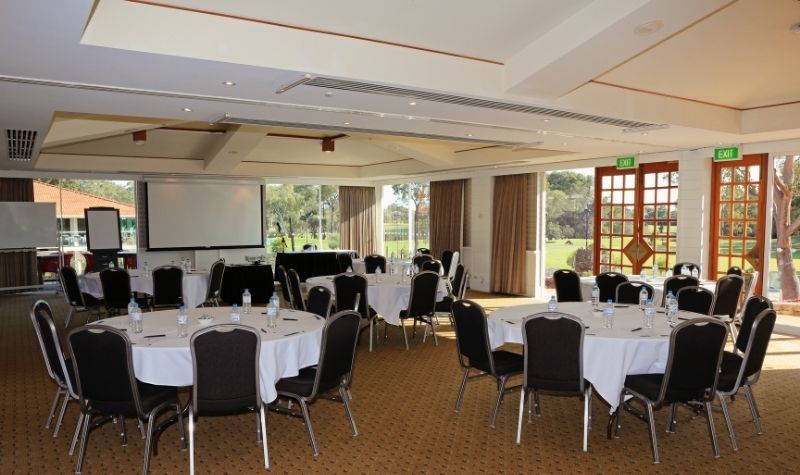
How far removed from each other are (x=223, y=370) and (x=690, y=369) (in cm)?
301

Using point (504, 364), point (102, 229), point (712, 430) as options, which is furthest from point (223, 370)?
point (102, 229)

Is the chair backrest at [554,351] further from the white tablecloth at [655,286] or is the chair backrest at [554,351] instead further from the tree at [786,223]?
the tree at [786,223]

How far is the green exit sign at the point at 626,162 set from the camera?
31.6ft

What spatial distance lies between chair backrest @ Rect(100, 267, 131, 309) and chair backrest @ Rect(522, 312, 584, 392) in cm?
581

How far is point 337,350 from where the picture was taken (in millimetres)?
4004

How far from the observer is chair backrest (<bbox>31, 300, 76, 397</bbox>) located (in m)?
3.89

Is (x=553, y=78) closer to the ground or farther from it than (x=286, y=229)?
farther from it

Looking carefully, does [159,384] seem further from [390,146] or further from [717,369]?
[390,146]

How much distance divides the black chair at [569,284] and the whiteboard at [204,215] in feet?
29.5

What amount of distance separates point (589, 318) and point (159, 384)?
11.0ft

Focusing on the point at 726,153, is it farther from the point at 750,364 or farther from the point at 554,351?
the point at 554,351

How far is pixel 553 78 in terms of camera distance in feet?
15.8

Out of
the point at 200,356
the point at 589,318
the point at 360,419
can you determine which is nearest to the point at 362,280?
the point at 360,419

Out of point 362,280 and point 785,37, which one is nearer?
point 785,37
